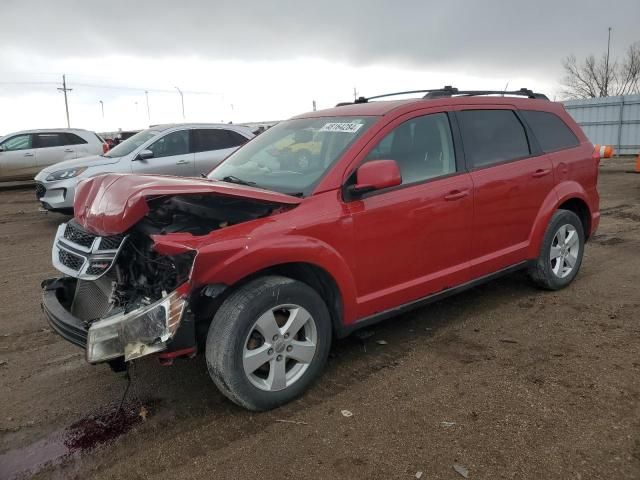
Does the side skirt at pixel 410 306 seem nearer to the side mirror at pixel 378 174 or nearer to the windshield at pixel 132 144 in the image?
the side mirror at pixel 378 174

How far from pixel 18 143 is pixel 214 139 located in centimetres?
850

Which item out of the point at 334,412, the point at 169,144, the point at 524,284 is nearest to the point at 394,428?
the point at 334,412

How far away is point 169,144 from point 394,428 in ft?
26.0

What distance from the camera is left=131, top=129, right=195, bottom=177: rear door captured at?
921 cm

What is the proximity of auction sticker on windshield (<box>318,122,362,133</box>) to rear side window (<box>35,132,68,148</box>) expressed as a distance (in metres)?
14.0

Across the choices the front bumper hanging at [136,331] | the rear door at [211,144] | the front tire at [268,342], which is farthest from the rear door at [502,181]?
the rear door at [211,144]

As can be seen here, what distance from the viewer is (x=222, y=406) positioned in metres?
3.19

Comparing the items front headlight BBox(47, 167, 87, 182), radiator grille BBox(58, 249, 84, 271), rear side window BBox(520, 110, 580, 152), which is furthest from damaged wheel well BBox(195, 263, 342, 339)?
front headlight BBox(47, 167, 87, 182)

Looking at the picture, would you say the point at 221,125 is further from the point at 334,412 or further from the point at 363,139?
the point at 334,412

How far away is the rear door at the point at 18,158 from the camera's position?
14930 mm

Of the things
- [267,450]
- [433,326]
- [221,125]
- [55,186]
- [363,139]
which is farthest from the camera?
[221,125]

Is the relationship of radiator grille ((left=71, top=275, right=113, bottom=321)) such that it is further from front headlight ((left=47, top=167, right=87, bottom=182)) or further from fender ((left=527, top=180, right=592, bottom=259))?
front headlight ((left=47, top=167, right=87, bottom=182))

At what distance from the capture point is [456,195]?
12.7 feet

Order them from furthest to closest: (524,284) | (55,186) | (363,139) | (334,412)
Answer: (55,186)
(524,284)
(363,139)
(334,412)
